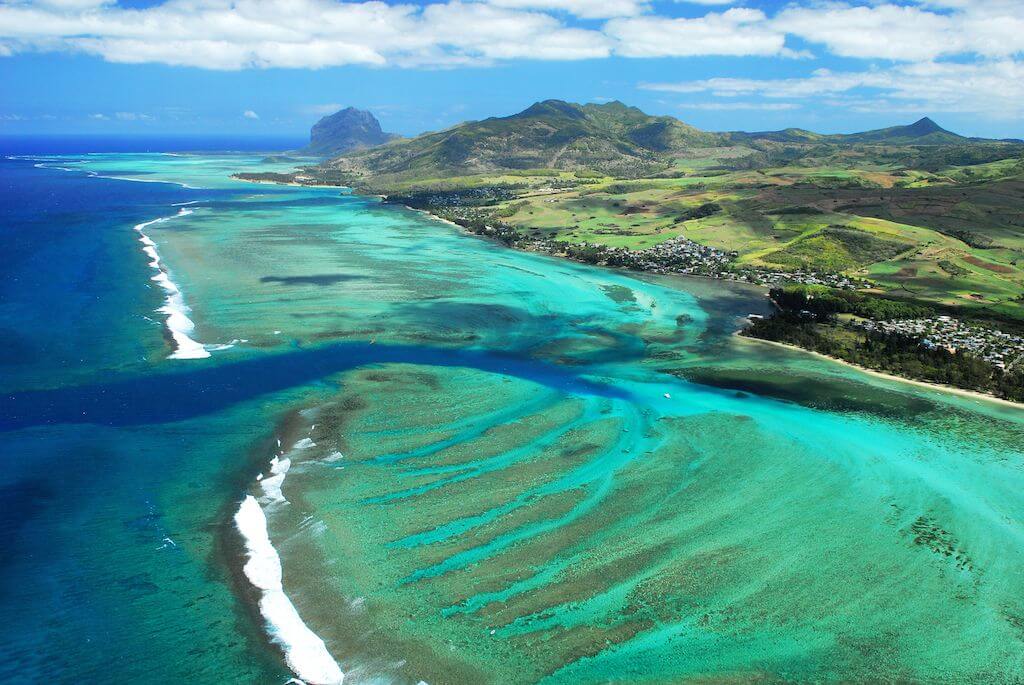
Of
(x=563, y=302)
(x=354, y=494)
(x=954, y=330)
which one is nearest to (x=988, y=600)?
(x=354, y=494)

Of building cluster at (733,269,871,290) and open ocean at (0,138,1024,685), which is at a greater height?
building cluster at (733,269,871,290)

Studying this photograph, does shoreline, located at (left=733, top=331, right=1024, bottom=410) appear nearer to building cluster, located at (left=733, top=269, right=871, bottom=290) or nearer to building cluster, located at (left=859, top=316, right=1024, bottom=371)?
building cluster, located at (left=859, top=316, right=1024, bottom=371)

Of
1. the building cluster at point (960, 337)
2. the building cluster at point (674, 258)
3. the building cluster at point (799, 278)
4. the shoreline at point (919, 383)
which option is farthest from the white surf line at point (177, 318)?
the building cluster at point (799, 278)

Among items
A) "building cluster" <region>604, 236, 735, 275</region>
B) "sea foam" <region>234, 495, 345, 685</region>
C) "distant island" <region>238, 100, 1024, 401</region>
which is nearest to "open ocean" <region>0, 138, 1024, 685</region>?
"sea foam" <region>234, 495, 345, 685</region>

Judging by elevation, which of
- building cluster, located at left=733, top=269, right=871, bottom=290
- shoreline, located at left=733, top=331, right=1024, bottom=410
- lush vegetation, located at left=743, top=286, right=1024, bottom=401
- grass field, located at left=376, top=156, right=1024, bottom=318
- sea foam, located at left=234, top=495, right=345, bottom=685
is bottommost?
sea foam, located at left=234, top=495, right=345, bottom=685

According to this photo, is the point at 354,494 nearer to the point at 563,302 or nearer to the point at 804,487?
the point at 804,487

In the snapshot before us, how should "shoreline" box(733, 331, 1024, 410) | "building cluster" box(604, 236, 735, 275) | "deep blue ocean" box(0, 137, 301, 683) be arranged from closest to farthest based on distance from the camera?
"deep blue ocean" box(0, 137, 301, 683) < "shoreline" box(733, 331, 1024, 410) < "building cluster" box(604, 236, 735, 275)
